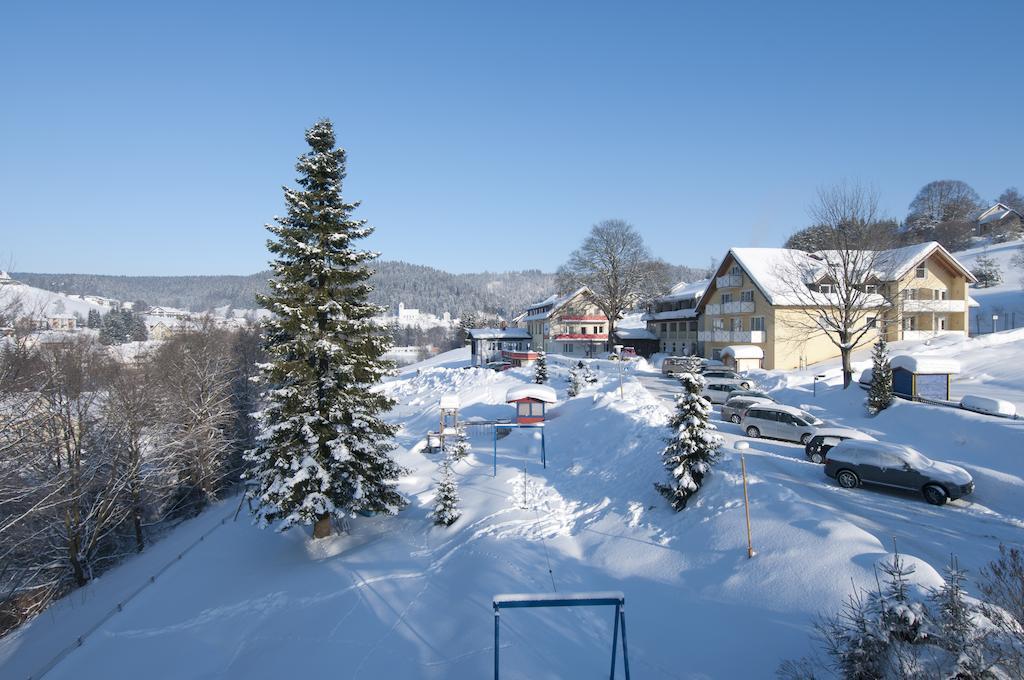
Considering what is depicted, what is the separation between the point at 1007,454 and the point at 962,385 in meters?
13.5

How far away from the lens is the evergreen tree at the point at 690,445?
14.9 m

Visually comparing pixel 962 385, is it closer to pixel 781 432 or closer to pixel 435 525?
pixel 781 432

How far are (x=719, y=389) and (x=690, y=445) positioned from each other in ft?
56.2

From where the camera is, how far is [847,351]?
100.0ft

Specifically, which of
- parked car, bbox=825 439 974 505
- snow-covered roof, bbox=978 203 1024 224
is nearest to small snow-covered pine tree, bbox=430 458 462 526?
parked car, bbox=825 439 974 505

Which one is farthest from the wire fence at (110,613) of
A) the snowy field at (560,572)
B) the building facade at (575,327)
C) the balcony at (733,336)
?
the building facade at (575,327)

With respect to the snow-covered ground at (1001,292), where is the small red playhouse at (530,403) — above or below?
below

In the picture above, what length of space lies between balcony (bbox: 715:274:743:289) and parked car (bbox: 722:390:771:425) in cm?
2225

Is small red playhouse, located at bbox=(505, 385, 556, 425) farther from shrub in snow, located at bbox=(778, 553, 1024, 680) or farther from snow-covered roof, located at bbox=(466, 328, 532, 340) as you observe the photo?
snow-covered roof, located at bbox=(466, 328, 532, 340)

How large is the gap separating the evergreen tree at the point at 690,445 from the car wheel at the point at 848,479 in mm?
4007

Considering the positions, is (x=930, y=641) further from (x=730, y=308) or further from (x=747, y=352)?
(x=730, y=308)

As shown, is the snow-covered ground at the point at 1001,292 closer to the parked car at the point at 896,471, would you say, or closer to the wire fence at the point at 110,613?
the parked car at the point at 896,471

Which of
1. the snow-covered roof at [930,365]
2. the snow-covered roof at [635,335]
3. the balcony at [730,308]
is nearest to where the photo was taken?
the snow-covered roof at [930,365]

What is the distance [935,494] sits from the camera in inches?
549
